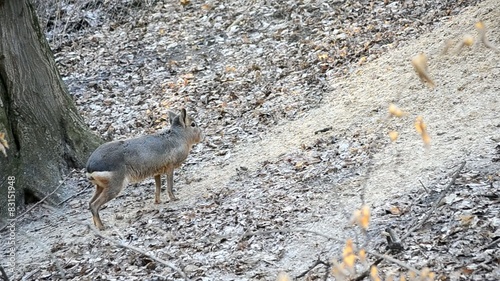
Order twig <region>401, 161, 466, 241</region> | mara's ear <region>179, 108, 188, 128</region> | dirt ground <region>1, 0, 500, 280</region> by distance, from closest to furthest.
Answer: twig <region>401, 161, 466, 241</region>
dirt ground <region>1, 0, 500, 280</region>
mara's ear <region>179, 108, 188, 128</region>

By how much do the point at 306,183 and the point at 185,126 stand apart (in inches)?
85.4

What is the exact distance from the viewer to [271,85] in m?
11.7

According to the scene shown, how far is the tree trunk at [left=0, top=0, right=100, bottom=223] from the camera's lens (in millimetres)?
9602

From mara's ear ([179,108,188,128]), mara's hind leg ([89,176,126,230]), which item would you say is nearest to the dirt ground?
mara's hind leg ([89,176,126,230])

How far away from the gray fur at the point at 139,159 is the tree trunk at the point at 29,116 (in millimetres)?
1095

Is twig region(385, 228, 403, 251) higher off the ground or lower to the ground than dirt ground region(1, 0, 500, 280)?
higher

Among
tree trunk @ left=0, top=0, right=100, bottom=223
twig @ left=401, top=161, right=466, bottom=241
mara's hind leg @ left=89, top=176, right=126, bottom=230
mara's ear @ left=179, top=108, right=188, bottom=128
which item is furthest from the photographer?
mara's ear @ left=179, top=108, right=188, bottom=128

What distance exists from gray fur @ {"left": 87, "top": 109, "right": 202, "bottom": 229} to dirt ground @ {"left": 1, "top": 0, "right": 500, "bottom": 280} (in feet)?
1.11

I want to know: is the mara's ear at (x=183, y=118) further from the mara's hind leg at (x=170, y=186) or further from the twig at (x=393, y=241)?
the twig at (x=393, y=241)

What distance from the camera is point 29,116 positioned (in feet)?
32.1

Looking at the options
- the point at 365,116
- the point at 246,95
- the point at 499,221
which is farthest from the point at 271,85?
the point at 499,221

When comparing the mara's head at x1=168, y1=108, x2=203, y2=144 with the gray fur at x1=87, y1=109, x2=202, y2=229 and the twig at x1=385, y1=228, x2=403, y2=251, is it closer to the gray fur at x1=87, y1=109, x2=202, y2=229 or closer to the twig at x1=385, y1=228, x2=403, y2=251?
the gray fur at x1=87, y1=109, x2=202, y2=229

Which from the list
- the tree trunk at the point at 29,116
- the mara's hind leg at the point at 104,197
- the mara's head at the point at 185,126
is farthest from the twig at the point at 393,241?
the tree trunk at the point at 29,116

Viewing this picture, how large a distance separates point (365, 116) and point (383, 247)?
3427 millimetres
